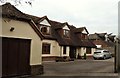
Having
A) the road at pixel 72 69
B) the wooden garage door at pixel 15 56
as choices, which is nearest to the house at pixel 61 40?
the road at pixel 72 69

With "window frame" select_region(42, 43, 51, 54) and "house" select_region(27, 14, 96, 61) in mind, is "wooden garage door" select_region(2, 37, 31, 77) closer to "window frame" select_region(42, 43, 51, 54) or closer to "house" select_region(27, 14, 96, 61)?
"house" select_region(27, 14, 96, 61)

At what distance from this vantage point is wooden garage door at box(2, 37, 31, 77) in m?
17.0

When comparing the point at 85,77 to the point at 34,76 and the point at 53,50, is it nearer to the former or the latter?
the point at 34,76

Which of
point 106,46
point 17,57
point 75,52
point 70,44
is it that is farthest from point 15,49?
point 106,46

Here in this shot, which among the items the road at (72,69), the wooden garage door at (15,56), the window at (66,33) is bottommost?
the road at (72,69)

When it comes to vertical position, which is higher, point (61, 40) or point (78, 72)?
point (61, 40)

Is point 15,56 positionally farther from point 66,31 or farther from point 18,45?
point 66,31

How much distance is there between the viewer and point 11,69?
17297mm

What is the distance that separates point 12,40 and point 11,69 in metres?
1.86

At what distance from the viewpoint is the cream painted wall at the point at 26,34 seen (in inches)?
676

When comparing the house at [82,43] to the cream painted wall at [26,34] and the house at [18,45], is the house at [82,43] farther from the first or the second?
the house at [18,45]

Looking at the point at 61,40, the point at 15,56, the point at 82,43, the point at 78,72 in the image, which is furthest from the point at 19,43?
the point at 82,43

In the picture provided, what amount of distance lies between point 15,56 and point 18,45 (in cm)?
80

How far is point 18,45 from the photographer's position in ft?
59.3
